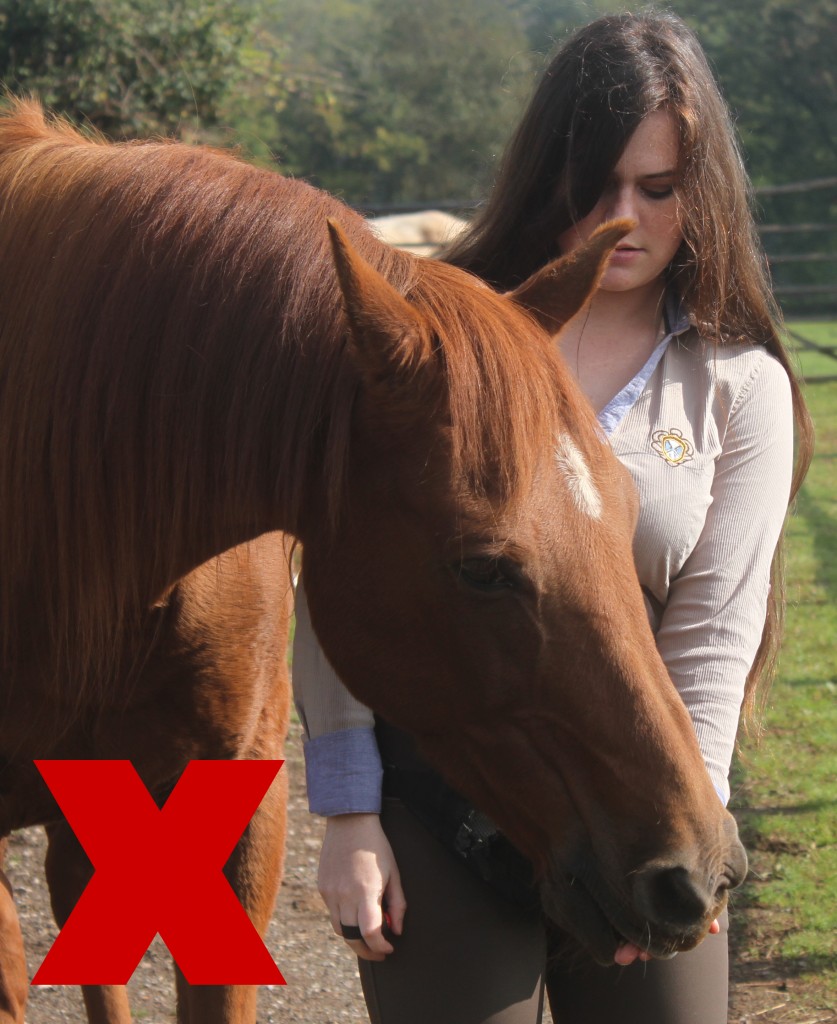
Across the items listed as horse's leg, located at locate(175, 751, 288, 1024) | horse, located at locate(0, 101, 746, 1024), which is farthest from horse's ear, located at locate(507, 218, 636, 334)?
horse's leg, located at locate(175, 751, 288, 1024)

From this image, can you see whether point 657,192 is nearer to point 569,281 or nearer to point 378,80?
point 569,281

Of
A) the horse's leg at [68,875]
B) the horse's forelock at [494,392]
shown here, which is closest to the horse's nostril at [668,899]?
the horse's forelock at [494,392]

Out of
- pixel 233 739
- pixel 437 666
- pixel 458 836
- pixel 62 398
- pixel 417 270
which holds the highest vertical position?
pixel 417 270

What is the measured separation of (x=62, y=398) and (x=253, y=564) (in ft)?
2.02

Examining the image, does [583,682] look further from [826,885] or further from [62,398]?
[826,885]

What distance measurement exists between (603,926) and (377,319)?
0.85 meters

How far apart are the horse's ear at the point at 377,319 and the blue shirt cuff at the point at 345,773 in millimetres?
626

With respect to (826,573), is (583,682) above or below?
above

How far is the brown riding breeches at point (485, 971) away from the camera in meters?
1.78

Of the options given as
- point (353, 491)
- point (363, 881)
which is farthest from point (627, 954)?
point (353, 491)

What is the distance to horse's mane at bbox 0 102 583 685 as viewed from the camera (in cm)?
167

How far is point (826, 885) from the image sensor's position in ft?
11.3

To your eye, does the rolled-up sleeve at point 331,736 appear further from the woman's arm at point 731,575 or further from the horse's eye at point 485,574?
the woman's arm at point 731,575

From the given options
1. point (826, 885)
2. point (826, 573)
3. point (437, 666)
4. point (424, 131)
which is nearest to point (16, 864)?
point (826, 885)
